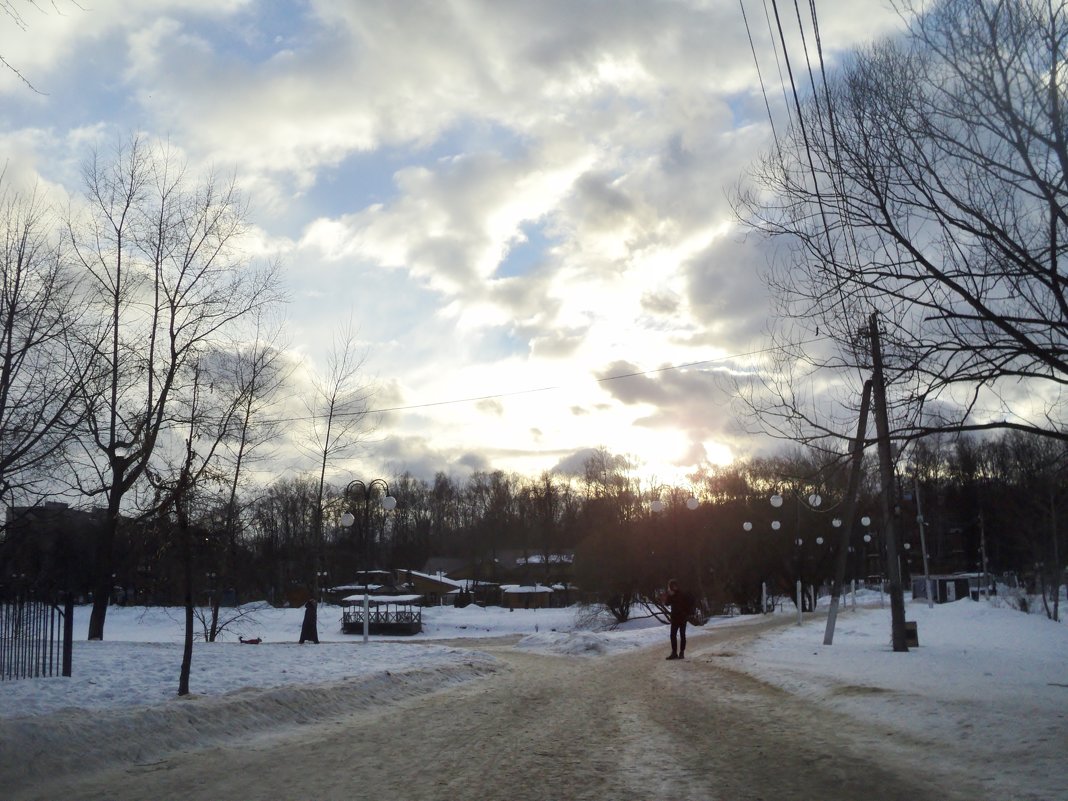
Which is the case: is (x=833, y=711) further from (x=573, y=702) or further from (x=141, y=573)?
(x=141, y=573)

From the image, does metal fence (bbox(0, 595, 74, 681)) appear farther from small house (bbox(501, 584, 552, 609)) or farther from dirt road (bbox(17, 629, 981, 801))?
small house (bbox(501, 584, 552, 609))

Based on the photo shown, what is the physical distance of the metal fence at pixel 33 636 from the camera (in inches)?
558

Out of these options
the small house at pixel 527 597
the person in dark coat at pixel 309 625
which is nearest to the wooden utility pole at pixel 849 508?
the person in dark coat at pixel 309 625

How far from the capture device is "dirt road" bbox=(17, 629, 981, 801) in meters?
7.73

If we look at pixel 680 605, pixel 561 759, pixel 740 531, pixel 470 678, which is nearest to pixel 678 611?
pixel 680 605

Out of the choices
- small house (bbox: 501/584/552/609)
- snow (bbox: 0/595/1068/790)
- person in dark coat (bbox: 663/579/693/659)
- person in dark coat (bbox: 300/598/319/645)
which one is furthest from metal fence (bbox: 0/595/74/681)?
small house (bbox: 501/584/552/609)

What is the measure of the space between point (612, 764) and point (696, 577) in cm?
4441

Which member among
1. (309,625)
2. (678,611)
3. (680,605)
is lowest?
(309,625)

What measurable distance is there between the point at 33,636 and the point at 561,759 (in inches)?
388

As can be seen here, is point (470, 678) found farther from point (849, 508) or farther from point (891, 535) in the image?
point (891, 535)

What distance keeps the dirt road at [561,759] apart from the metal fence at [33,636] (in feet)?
16.6

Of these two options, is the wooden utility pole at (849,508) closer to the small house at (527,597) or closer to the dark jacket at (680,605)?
the dark jacket at (680,605)

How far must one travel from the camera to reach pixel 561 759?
9.21 metres

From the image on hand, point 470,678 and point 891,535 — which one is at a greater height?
point 891,535
